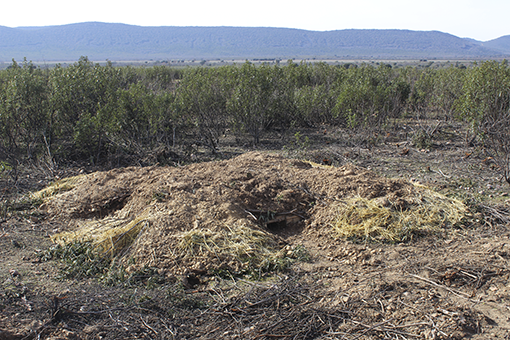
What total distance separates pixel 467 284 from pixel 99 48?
194078 millimetres

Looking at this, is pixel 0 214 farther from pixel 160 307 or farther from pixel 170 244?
pixel 160 307

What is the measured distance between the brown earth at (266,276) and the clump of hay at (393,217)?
4.9 inches

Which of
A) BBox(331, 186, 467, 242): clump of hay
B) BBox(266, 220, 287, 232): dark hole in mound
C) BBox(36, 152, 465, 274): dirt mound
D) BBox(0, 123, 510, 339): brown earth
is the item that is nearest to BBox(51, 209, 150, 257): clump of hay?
BBox(36, 152, 465, 274): dirt mound

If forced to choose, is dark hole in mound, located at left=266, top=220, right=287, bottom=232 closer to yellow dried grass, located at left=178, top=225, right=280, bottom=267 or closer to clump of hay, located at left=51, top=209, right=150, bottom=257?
yellow dried grass, located at left=178, top=225, right=280, bottom=267

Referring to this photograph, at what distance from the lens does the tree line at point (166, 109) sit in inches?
335

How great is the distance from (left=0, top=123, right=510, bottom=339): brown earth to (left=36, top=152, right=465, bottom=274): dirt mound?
23 mm

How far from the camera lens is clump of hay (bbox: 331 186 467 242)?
4.86 meters

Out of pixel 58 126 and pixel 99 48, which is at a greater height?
pixel 99 48

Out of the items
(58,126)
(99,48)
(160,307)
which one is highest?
(99,48)

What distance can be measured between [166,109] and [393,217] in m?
6.42

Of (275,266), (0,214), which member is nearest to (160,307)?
(275,266)

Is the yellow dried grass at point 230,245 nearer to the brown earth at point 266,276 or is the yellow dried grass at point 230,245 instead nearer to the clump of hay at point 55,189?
the brown earth at point 266,276

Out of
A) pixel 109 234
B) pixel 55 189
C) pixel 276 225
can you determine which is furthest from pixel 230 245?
pixel 55 189

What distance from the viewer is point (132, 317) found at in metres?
3.34
